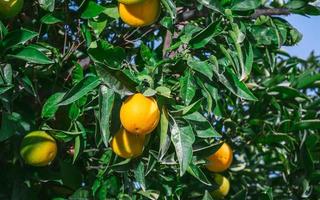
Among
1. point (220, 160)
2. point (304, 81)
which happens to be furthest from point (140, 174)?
point (304, 81)

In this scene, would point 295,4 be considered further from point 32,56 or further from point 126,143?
point 32,56

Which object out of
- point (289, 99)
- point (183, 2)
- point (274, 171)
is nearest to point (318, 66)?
point (274, 171)

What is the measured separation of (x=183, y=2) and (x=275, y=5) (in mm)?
226

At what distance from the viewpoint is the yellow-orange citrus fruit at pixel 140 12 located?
4.32ft

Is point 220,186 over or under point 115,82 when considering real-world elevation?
under

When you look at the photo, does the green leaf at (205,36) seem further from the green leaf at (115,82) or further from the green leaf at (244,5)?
the green leaf at (115,82)

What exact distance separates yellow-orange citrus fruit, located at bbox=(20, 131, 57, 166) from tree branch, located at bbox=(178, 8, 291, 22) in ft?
1.41

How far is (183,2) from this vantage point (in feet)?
4.89

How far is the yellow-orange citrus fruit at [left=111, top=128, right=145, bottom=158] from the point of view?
131cm

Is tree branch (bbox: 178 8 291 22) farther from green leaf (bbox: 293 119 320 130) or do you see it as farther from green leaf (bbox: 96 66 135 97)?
green leaf (bbox: 293 119 320 130)

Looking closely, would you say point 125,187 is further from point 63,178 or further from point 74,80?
point 74,80

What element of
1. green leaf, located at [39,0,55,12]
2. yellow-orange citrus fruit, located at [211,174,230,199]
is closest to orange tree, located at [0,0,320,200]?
green leaf, located at [39,0,55,12]

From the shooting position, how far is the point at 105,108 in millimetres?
1181

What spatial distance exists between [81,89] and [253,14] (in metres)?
0.47
